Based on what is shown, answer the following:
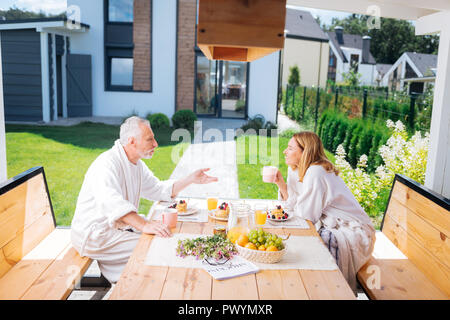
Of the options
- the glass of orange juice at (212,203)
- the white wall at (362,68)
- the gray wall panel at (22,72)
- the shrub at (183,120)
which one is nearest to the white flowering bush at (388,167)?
the glass of orange juice at (212,203)

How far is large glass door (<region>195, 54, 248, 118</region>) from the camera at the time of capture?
1298cm

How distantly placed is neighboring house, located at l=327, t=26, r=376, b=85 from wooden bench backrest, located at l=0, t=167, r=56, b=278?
3066 centimetres

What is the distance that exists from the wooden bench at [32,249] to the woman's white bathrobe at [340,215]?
4.57 feet

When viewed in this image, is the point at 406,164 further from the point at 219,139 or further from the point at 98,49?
the point at 98,49

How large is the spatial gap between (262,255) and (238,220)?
670 mm

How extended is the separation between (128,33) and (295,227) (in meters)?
11.3

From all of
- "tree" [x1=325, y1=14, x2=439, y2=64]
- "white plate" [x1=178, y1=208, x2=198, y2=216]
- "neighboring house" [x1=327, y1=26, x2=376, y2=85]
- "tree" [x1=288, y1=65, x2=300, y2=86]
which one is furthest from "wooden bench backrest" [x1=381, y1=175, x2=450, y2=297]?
"tree" [x1=325, y1=14, x2=439, y2=64]

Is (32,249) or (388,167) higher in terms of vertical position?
(388,167)

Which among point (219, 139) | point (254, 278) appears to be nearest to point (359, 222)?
point (254, 278)

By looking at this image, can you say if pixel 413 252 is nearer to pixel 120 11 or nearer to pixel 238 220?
pixel 238 220

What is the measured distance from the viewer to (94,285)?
3127mm

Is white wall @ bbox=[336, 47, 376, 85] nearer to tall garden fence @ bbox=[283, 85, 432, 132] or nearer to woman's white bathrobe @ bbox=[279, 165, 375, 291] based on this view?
tall garden fence @ bbox=[283, 85, 432, 132]

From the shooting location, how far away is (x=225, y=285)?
70.1 inches

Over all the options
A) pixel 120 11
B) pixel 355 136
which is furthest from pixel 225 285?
pixel 120 11
